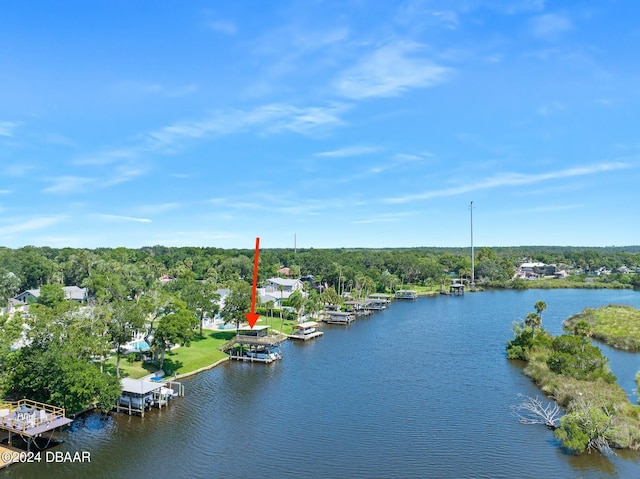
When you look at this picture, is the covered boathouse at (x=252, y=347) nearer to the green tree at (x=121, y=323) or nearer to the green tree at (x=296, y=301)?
the green tree at (x=121, y=323)

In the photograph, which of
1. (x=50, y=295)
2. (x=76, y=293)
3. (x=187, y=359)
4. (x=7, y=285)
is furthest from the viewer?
(x=76, y=293)

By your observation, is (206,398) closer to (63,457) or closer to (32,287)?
(63,457)

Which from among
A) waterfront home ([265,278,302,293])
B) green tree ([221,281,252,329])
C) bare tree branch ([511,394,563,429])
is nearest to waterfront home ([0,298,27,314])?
green tree ([221,281,252,329])

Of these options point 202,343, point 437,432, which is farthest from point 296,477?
point 202,343

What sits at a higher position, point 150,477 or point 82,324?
point 82,324

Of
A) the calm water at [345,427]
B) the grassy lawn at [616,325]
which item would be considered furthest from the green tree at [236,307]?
the grassy lawn at [616,325]

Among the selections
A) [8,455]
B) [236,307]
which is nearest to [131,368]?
[8,455]

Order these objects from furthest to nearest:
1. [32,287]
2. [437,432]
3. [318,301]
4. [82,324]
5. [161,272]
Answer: [161,272] < [32,287] < [318,301] < [82,324] < [437,432]

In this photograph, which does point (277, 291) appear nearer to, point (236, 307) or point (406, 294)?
point (236, 307)

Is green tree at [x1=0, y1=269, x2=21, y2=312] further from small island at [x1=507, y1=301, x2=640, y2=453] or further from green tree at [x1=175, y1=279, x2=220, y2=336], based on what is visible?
small island at [x1=507, y1=301, x2=640, y2=453]
